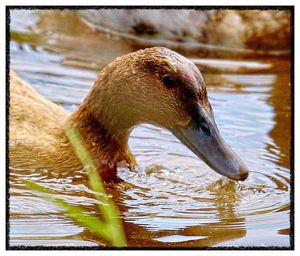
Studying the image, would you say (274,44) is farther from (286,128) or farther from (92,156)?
(92,156)

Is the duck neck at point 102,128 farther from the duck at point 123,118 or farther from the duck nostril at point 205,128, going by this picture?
the duck nostril at point 205,128

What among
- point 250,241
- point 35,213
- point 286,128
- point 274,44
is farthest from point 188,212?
point 274,44

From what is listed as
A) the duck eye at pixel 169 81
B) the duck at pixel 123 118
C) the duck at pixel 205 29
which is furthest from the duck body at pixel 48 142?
the duck at pixel 205 29

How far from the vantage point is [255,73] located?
844cm

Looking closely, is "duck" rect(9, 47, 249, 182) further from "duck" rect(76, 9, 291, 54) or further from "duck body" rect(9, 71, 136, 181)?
"duck" rect(76, 9, 291, 54)

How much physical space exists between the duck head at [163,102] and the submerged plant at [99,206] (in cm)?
22

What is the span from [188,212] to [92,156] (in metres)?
0.87

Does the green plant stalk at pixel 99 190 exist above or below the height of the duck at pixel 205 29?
below

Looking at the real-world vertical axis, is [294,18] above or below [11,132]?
above

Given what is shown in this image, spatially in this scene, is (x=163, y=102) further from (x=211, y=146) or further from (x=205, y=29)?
(x=205, y=29)

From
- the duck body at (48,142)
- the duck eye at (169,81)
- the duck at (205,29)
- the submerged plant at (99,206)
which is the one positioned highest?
the duck at (205,29)

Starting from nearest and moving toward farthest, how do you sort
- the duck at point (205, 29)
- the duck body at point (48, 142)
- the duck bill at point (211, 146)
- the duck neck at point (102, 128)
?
the duck bill at point (211, 146) → the duck body at point (48, 142) → the duck neck at point (102, 128) → the duck at point (205, 29)

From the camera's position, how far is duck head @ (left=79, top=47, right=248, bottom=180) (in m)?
5.06

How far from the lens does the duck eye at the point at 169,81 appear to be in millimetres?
5164
